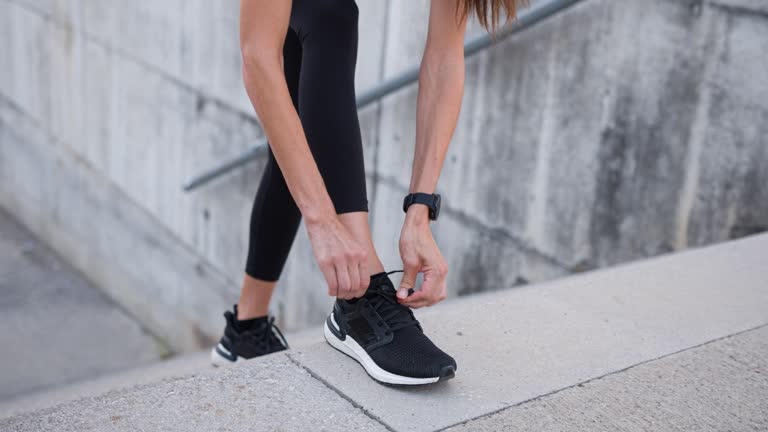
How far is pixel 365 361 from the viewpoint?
1.50 metres

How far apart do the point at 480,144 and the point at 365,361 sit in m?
1.81

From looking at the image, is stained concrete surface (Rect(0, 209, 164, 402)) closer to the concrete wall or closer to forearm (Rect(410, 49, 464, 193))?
the concrete wall

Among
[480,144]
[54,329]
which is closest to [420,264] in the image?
[480,144]

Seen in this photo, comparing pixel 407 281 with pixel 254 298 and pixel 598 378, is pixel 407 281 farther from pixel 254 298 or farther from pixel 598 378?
pixel 254 298

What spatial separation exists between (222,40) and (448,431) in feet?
11.6

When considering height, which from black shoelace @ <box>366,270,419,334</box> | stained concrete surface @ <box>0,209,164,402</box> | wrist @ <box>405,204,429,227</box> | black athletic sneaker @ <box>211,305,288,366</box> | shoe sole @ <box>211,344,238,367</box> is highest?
wrist @ <box>405,204,429,227</box>

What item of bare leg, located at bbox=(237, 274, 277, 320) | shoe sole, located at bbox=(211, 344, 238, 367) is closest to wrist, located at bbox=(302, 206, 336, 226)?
bare leg, located at bbox=(237, 274, 277, 320)

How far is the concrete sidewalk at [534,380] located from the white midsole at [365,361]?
0.06 feet

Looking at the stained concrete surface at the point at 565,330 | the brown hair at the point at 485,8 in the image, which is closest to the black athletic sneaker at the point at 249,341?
the stained concrete surface at the point at 565,330

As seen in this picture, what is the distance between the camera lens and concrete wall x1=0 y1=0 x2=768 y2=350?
2525 mm

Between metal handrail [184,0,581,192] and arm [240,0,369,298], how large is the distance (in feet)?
2.11

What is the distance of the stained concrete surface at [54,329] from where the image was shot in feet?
15.4

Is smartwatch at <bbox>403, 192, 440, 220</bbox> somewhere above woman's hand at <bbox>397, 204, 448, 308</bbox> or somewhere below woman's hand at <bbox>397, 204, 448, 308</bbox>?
above

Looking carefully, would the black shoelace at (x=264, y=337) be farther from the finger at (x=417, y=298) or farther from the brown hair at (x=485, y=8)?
the brown hair at (x=485, y=8)
